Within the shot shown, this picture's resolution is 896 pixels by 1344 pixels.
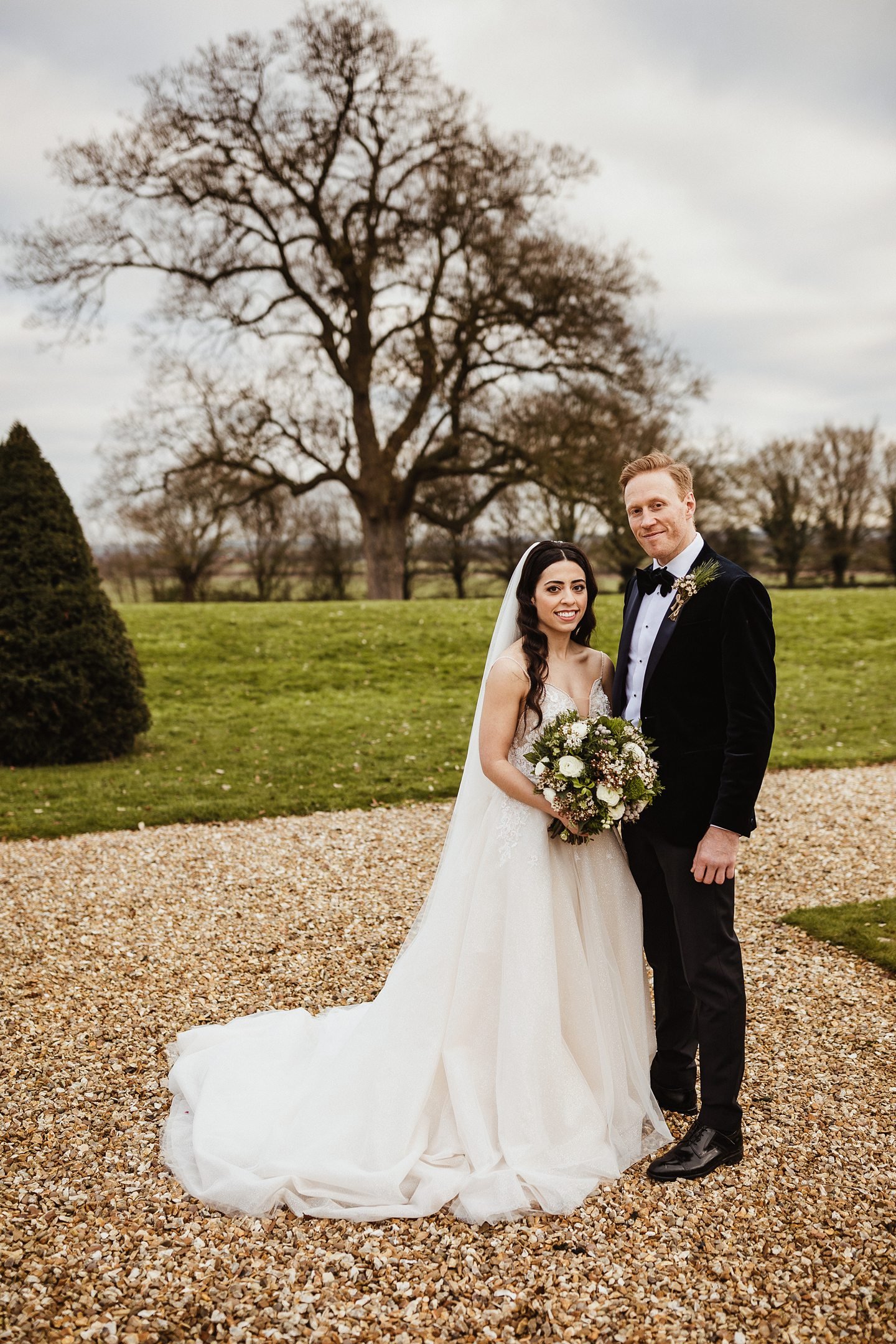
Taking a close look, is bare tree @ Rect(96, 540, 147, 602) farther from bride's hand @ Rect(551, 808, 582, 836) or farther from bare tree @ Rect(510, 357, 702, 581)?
bride's hand @ Rect(551, 808, 582, 836)

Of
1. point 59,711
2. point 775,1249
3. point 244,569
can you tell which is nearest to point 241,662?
point 59,711

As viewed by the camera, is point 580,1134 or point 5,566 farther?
point 5,566

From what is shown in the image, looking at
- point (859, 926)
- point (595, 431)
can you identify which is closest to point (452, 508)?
point (595, 431)

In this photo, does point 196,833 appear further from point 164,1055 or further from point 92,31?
point 92,31

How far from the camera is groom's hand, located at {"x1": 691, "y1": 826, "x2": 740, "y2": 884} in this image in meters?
3.25

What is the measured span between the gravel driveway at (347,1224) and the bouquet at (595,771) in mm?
1414

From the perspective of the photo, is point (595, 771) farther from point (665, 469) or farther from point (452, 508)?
point (452, 508)

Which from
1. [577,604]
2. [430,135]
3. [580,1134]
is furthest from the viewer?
[430,135]

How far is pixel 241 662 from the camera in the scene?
15.1 meters

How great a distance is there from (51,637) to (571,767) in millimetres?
8076

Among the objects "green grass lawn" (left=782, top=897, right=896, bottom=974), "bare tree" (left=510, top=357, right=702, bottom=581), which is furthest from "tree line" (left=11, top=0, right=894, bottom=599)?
"green grass lawn" (left=782, top=897, right=896, bottom=974)

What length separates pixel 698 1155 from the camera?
3381mm

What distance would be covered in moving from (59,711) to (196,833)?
2.99 m

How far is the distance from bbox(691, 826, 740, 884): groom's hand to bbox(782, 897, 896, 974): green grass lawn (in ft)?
8.88
